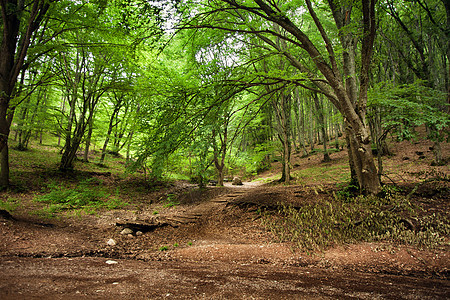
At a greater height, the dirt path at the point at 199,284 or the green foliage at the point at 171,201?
the dirt path at the point at 199,284

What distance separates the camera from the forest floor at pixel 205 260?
1880 millimetres

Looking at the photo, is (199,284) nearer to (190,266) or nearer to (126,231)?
(190,266)

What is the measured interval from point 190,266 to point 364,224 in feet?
11.9

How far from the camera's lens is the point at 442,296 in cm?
185

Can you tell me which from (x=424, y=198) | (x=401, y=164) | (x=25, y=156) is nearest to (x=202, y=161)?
(x=424, y=198)

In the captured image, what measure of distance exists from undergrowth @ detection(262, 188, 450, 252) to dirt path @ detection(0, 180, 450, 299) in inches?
13.0

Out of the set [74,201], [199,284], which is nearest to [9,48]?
[74,201]

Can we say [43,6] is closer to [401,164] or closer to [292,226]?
[292,226]

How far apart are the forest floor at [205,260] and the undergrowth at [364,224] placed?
234mm

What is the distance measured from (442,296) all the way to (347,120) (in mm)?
4337

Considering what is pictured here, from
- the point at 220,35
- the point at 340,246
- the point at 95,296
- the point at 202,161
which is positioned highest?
the point at 220,35

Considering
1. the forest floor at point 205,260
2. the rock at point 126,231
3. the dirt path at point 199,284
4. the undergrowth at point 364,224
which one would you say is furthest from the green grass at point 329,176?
the rock at point 126,231

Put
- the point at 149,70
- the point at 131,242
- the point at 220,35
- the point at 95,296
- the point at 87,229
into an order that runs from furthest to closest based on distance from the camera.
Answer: the point at 149,70 < the point at 220,35 < the point at 87,229 < the point at 131,242 < the point at 95,296

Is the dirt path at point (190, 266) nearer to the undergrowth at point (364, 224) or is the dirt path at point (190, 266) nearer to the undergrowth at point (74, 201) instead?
the undergrowth at point (364, 224)
